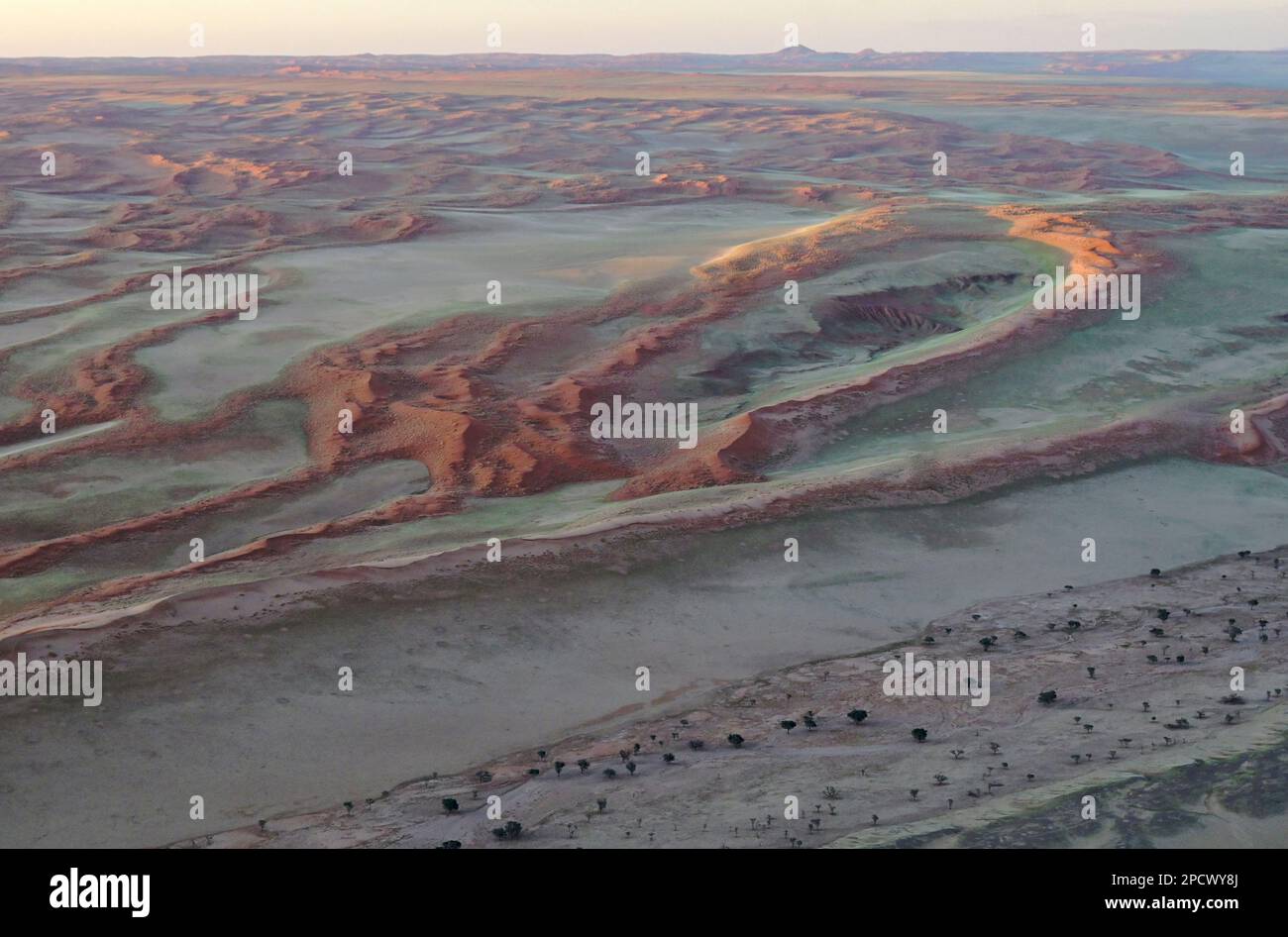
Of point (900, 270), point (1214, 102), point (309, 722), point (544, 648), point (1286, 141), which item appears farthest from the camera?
point (1214, 102)

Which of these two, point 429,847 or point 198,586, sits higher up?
point 198,586

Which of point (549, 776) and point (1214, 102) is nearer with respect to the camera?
point (549, 776)

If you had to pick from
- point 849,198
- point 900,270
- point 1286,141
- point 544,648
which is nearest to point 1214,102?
point 1286,141

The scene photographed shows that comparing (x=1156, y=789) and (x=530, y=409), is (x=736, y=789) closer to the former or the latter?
(x=1156, y=789)

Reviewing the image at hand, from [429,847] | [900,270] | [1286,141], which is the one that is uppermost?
[1286,141]

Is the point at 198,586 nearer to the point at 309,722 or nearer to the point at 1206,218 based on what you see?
the point at 309,722

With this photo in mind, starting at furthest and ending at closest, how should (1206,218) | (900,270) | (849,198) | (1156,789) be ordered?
(849,198) < (1206,218) < (900,270) < (1156,789)
